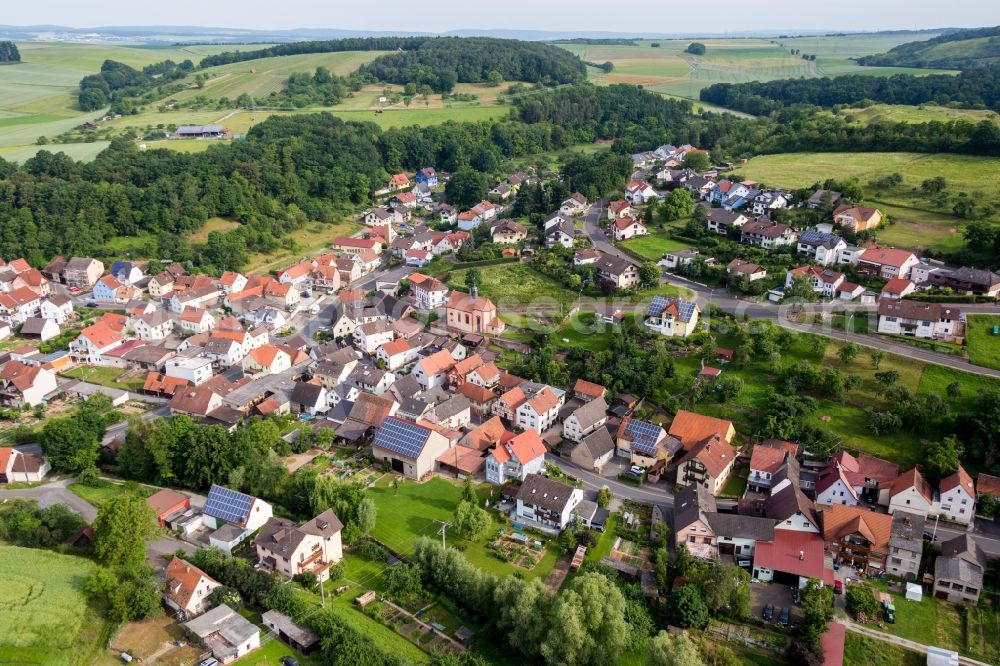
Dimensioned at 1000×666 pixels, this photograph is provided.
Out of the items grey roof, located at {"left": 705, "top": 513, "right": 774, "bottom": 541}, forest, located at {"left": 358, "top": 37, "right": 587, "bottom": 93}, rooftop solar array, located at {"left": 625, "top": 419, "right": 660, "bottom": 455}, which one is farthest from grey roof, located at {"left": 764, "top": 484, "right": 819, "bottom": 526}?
forest, located at {"left": 358, "top": 37, "right": 587, "bottom": 93}

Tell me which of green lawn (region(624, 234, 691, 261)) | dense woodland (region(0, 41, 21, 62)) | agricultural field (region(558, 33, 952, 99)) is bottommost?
green lawn (region(624, 234, 691, 261))

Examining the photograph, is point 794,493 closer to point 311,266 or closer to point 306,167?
point 311,266

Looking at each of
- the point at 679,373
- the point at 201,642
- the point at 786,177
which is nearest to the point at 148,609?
the point at 201,642

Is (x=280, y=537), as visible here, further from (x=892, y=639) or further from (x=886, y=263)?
(x=886, y=263)

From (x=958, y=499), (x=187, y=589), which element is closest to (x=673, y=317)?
(x=958, y=499)

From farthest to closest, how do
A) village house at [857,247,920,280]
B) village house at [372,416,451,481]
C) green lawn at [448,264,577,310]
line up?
green lawn at [448,264,577,310], village house at [857,247,920,280], village house at [372,416,451,481]

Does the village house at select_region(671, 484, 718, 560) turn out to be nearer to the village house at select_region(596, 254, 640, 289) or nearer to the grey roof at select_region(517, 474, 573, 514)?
the grey roof at select_region(517, 474, 573, 514)

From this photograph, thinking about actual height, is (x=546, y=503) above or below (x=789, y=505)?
below
